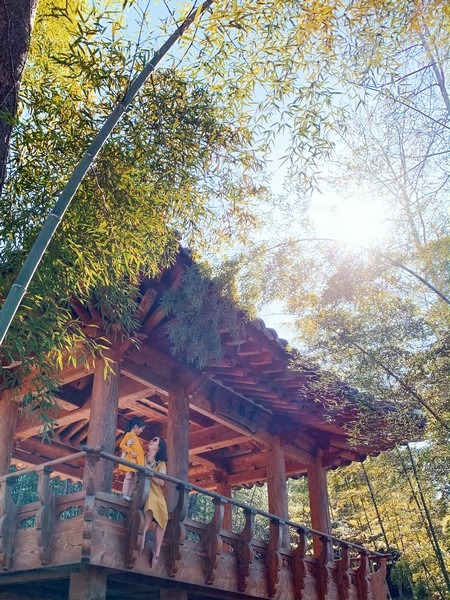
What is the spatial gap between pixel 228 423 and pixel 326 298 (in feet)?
7.22

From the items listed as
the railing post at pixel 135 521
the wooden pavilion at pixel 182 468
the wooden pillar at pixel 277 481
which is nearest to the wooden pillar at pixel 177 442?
the wooden pavilion at pixel 182 468

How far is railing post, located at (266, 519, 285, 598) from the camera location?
21.1ft

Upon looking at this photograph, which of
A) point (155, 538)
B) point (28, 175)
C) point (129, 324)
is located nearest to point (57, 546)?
point (155, 538)

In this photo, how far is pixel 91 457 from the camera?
461 centimetres

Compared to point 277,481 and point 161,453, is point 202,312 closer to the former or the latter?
point 161,453

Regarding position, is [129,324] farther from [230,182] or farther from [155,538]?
[155,538]

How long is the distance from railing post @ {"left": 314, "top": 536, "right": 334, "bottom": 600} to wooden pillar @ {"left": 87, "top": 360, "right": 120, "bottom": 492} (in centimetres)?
363

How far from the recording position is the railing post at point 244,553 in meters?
5.99

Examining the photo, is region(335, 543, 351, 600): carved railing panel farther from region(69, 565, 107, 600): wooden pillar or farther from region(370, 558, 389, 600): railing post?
region(69, 565, 107, 600): wooden pillar

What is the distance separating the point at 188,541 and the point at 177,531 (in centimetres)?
32

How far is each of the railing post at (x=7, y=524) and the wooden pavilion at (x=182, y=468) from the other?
10mm

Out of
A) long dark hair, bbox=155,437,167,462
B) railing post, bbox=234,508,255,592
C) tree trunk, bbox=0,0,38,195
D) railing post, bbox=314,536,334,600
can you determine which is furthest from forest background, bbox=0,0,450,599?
railing post, bbox=314,536,334,600

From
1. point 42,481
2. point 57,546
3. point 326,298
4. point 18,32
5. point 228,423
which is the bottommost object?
point 57,546

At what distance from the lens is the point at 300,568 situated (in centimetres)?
694
